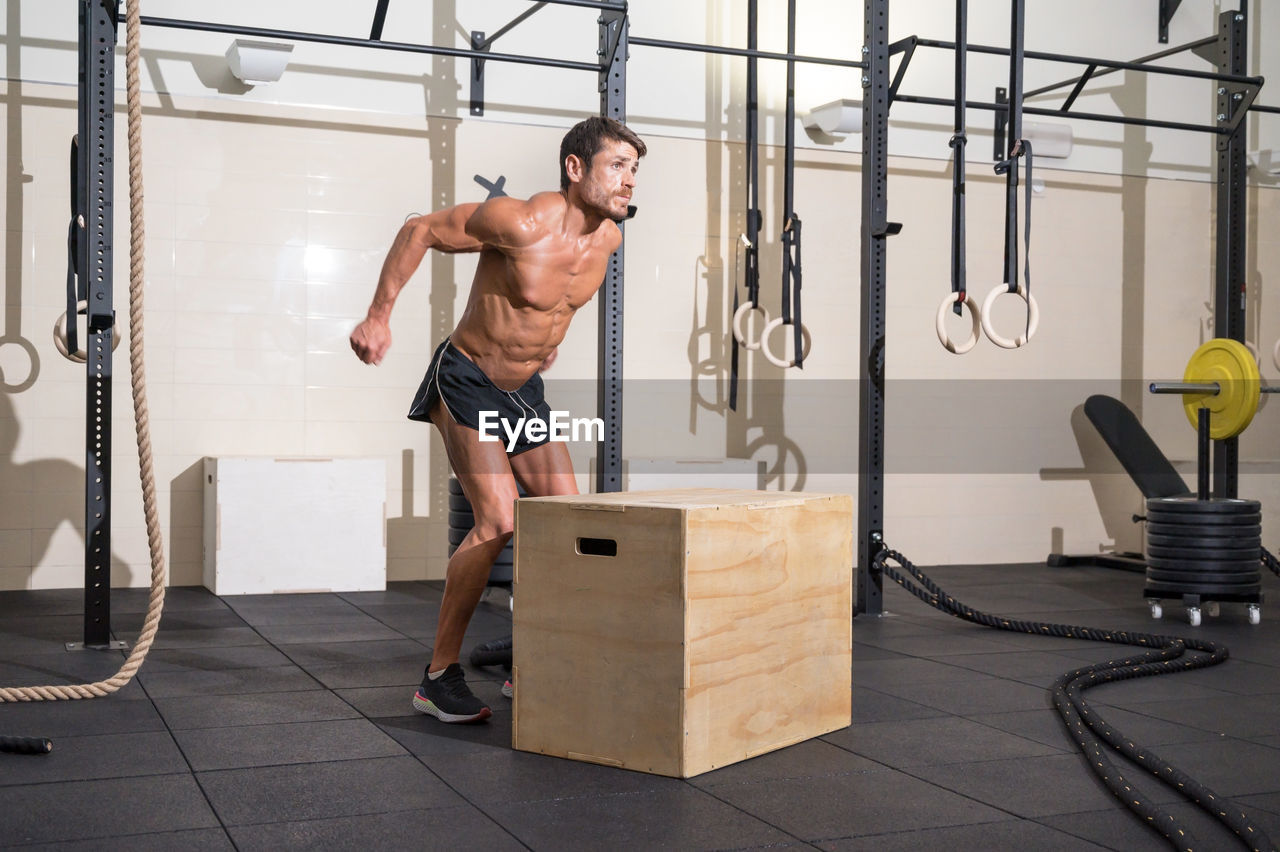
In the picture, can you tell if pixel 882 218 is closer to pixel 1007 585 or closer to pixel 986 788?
pixel 1007 585

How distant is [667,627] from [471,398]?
3.05ft

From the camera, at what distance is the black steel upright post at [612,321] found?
4.41 meters

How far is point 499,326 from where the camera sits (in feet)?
10.6

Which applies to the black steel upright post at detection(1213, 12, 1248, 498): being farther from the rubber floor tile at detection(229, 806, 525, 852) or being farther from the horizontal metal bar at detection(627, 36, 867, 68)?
the rubber floor tile at detection(229, 806, 525, 852)

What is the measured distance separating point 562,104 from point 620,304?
2168mm

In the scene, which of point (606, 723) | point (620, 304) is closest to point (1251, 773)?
point (606, 723)

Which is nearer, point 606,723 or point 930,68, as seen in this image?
point 606,723

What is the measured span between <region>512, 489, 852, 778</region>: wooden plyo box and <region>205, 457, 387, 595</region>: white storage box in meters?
2.78

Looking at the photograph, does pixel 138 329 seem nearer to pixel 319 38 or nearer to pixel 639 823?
pixel 639 823

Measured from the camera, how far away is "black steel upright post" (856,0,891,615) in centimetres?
502

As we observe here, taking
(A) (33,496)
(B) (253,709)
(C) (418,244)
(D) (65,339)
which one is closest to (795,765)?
(B) (253,709)

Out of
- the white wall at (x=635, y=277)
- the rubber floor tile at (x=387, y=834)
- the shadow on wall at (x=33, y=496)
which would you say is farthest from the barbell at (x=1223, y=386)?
the shadow on wall at (x=33, y=496)

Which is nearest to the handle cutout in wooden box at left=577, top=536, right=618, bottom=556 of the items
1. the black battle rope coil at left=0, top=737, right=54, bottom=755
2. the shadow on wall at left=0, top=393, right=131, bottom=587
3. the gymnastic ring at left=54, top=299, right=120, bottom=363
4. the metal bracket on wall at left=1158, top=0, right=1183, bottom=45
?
the black battle rope coil at left=0, top=737, right=54, bottom=755

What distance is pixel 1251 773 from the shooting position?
2682mm
